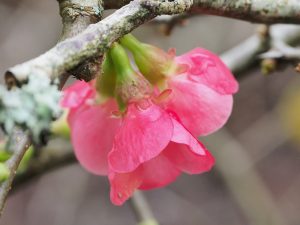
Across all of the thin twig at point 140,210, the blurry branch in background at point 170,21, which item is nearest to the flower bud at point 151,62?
the blurry branch in background at point 170,21

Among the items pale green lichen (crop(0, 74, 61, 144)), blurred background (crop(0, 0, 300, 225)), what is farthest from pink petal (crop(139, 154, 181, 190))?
blurred background (crop(0, 0, 300, 225))

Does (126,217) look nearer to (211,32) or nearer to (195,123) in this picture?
(211,32)

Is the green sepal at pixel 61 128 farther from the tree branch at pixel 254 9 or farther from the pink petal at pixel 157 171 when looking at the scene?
the tree branch at pixel 254 9

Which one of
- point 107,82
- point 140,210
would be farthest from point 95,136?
point 140,210

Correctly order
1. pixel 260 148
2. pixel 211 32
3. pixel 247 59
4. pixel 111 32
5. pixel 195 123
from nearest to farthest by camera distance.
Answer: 1. pixel 111 32
2. pixel 195 123
3. pixel 247 59
4. pixel 211 32
5. pixel 260 148

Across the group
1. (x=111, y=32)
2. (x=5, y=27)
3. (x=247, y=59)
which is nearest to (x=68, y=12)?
(x=111, y=32)

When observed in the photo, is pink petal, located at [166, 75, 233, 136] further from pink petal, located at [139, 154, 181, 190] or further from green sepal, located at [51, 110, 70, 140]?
green sepal, located at [51, 110, 70, 140]
